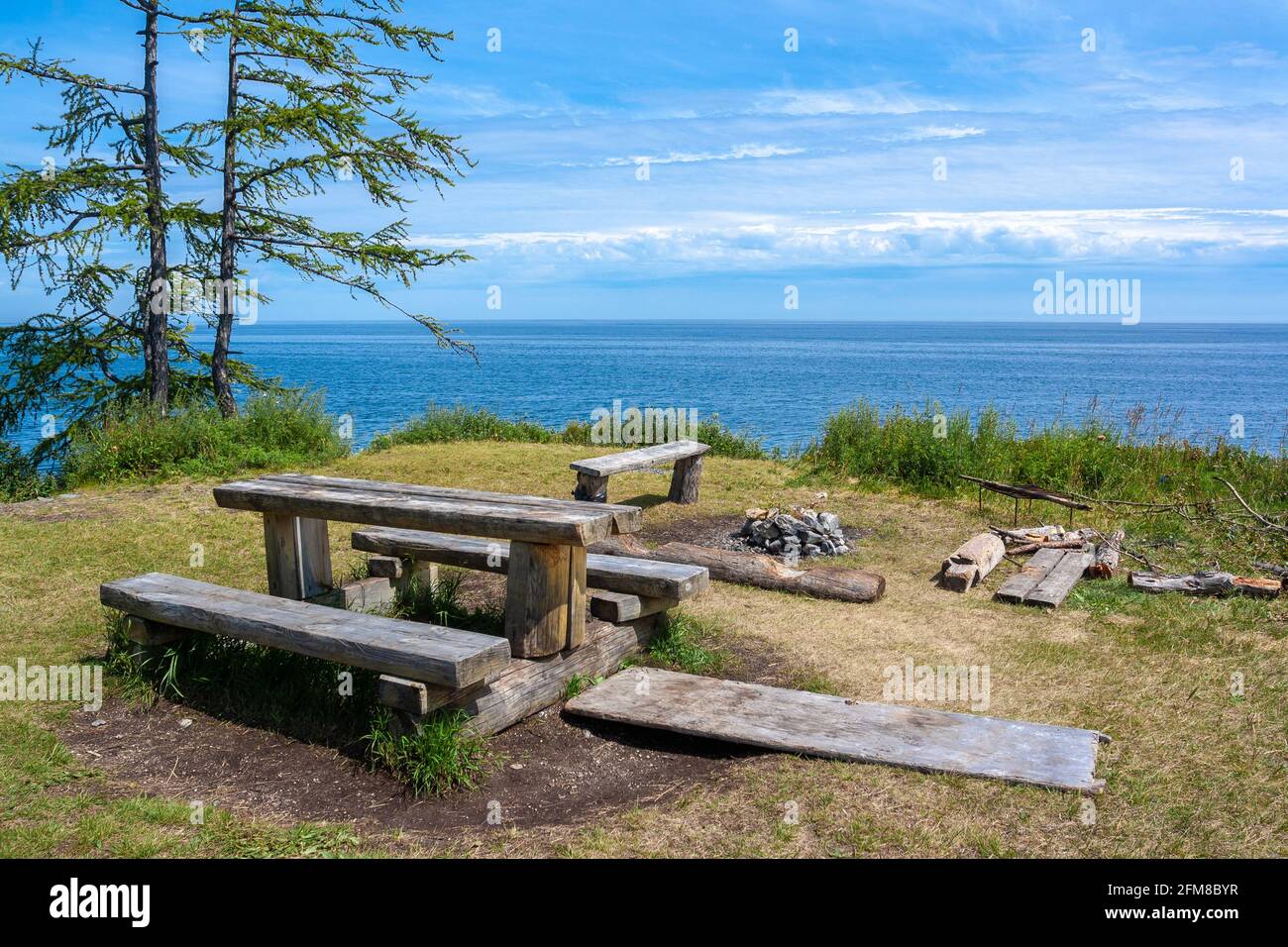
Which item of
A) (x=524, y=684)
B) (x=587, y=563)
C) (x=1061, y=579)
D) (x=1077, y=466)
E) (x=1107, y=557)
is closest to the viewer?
(x=524, y=684)

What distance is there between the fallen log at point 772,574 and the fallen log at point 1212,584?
2.19m

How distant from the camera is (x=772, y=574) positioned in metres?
7.93

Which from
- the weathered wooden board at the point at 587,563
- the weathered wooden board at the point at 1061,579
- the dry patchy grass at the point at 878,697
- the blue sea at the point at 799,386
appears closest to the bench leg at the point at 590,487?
the dry patchy grass at the point at 878,697

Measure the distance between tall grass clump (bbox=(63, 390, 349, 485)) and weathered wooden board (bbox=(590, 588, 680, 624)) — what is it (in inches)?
313

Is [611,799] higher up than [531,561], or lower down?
lower down

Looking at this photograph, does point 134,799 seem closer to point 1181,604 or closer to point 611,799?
point 611,799

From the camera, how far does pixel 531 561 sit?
16.2 feet

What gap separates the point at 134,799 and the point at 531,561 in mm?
2061

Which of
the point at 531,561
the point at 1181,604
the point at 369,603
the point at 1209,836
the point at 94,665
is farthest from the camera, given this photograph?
the point at 1181,604

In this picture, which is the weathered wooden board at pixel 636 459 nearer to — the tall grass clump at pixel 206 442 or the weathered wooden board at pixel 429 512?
the weathered wooden board at pixel 429 512

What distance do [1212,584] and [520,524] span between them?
5.81 m

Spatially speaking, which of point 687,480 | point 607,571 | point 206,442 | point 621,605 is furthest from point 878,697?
point 206,442

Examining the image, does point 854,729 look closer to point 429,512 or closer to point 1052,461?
point 429,512

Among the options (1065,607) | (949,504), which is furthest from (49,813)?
(949,504)
